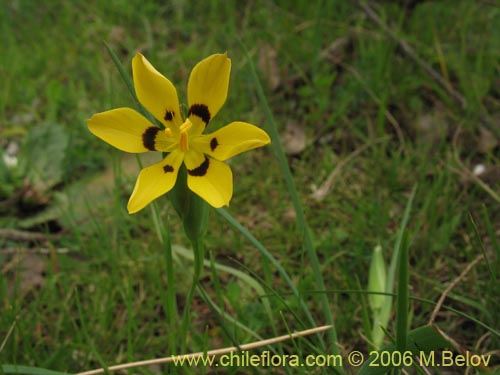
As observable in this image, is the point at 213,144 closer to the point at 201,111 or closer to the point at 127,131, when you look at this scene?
the point at 201,111

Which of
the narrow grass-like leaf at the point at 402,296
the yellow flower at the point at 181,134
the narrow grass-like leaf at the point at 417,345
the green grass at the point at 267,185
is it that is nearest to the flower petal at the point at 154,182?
the yellow flower at the point at 181,134

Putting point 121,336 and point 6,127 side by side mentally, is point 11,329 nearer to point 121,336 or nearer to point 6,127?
point 121,336

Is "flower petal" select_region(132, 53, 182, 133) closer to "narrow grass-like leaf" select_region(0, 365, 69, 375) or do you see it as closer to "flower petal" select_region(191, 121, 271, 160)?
"flower petal" select_region(191, 121, 271, 160)

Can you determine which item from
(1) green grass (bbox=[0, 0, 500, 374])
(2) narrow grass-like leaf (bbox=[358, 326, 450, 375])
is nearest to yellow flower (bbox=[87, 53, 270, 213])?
(1) green grass (bbox=[0, 0, 500, 374])

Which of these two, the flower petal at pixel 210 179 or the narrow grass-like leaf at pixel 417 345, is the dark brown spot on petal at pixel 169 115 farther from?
the narrow grass-like leaf at pixel 417 345

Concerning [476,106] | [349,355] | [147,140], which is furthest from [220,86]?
[476,106]

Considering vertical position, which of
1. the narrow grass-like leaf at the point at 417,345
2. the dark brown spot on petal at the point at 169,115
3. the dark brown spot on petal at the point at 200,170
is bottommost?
the narrow grass-like leaf at the point at 417,345
